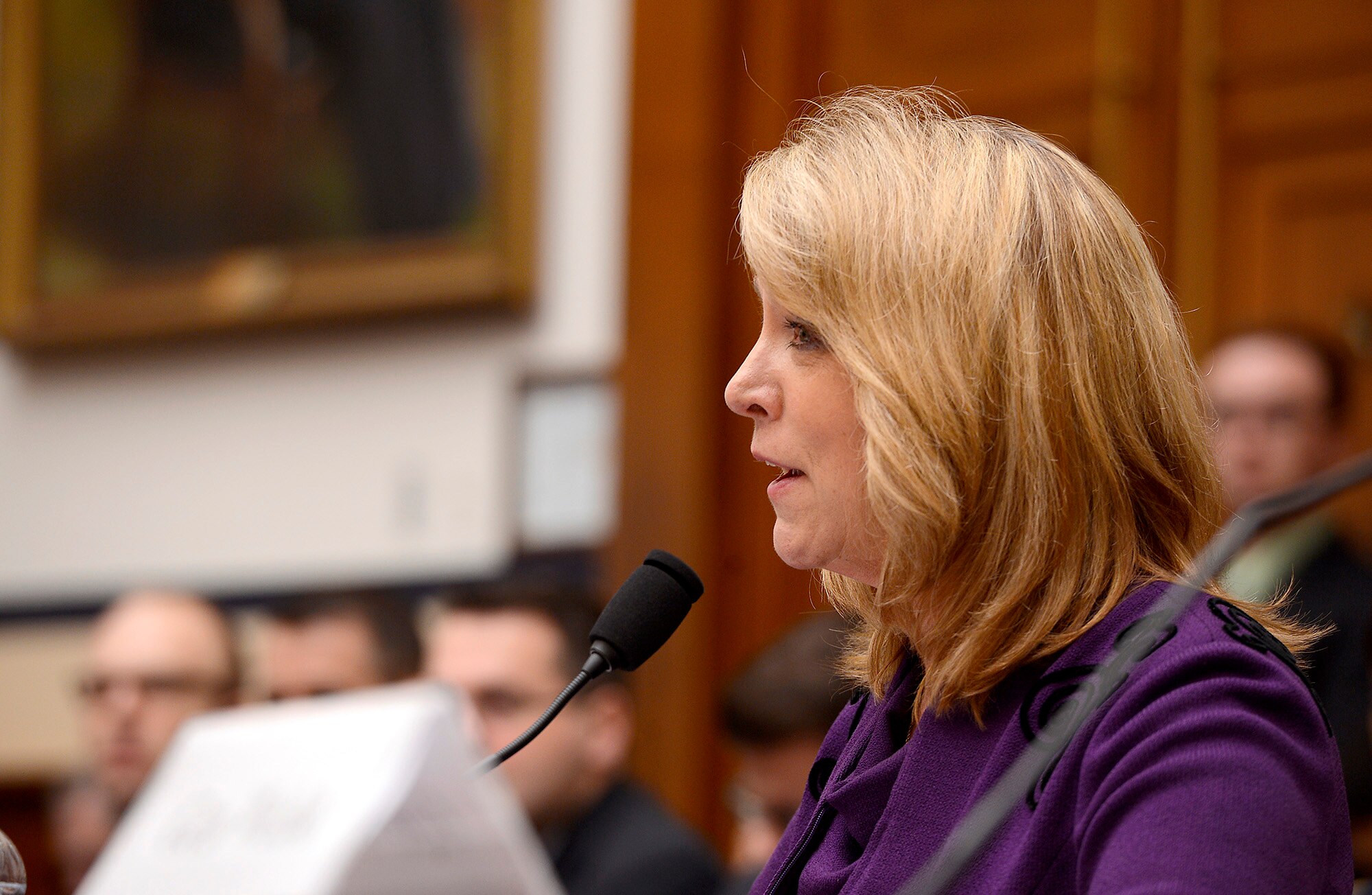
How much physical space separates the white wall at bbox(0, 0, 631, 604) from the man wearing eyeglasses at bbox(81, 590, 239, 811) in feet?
1.49

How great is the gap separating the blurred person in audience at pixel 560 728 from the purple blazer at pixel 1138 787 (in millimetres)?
1656

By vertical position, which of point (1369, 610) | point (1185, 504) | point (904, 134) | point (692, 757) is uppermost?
point (904, 134)

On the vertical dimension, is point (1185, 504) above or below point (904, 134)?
below

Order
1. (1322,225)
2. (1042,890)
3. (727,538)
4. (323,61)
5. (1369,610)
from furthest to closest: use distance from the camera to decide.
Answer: (323,61) < (727,538) < (1322,225) < (1369,610) < (1042,890)

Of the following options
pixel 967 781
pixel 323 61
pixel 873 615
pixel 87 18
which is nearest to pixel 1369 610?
pixel 873 615

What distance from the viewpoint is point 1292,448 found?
293 centimetres

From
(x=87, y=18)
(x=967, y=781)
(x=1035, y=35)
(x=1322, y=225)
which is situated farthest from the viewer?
(x=87, y=18)

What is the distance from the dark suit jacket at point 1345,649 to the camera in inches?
103

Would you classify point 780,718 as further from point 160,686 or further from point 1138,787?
point 1138,787

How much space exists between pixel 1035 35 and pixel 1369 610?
156cm

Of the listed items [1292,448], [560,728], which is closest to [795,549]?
[1292,448]

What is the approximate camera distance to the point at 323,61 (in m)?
4.75

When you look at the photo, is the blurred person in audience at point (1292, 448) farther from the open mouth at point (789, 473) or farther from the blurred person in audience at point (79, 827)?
the blurred person in audience at point (79, 827)

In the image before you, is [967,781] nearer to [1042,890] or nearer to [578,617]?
[1042,890]
